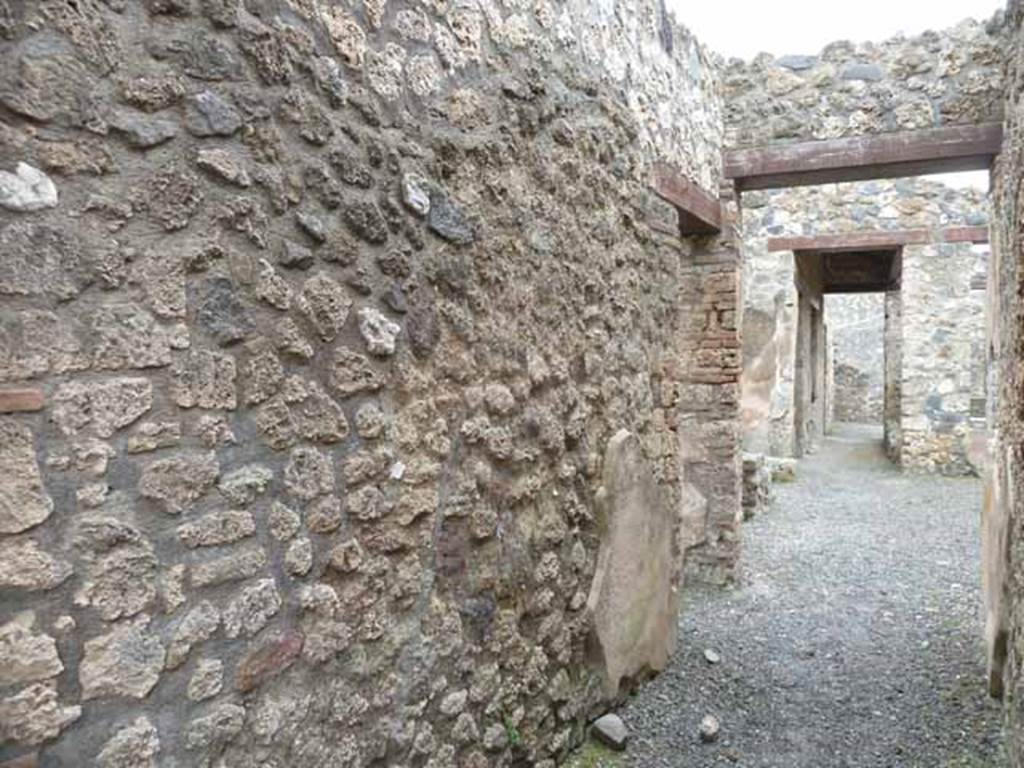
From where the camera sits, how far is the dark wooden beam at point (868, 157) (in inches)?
157

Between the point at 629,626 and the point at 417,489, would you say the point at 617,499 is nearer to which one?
the point at 629,626

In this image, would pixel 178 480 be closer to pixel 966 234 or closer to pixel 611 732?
pixel 611 732

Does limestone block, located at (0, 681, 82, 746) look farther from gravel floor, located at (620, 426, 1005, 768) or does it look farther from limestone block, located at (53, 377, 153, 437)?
gravel floor, located at (620, 426, 1005, 768)

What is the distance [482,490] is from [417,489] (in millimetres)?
313

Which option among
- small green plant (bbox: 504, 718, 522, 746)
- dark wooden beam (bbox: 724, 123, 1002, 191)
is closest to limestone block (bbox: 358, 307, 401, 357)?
small green plant (bbox: 504, 718, 522, 746)

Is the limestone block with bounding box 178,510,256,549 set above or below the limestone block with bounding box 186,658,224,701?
above

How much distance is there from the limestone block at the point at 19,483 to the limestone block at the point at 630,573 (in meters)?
2.08

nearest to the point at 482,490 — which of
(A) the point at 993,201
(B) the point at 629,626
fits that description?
(B) the point at 629,626

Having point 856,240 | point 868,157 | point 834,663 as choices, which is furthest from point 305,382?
point 856,240

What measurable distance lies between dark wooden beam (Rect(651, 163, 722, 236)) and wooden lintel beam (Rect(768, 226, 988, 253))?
4.75 meters

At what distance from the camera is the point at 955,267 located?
8977mm

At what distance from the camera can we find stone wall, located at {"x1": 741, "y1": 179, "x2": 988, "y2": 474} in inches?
345

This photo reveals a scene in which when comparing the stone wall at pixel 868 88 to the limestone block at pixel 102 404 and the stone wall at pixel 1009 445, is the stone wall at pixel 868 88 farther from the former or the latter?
the limestone block at pixel 102 404

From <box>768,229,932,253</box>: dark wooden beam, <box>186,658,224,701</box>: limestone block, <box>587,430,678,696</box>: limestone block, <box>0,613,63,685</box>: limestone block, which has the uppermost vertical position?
Answer: <box>768,229,932,253</box>: dark wooden beam
